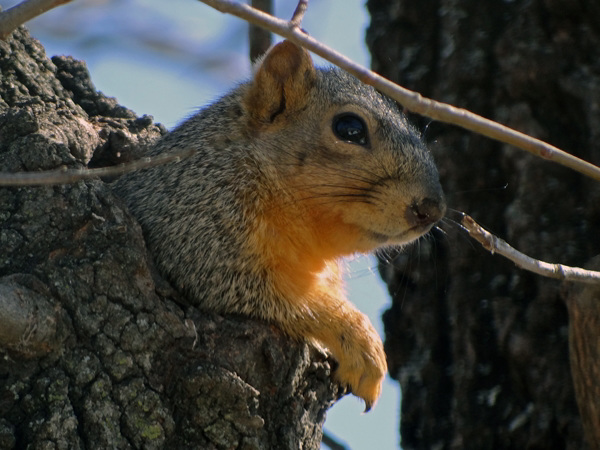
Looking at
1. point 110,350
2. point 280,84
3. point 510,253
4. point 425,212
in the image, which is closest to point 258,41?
point 280,84

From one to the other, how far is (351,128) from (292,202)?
0.33 m

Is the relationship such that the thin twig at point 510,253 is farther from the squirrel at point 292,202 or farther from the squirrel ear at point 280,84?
the squirrel ear at point 280,84

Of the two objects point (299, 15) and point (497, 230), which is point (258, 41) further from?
point (299, 15)

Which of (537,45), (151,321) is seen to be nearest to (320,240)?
Result: (151,321)

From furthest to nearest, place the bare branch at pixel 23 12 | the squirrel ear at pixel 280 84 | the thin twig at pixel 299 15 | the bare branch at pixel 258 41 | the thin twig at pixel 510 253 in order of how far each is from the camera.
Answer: the bare branch at pixel 258 41 → the squirrel ear at pixel 280 84 → the thin twig at pixel 510 253 → the thin twig at pixel 299 15 → the bare branch at pixel 23 12

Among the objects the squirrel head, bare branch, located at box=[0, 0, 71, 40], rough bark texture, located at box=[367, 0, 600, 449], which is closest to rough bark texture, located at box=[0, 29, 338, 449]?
the squirrel head

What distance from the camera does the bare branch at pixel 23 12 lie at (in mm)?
1681

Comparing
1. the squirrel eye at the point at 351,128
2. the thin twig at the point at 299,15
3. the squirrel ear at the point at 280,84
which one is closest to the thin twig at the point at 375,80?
the thin twig at the point at 299,15

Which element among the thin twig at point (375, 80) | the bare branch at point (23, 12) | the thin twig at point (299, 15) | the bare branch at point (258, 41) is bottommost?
the bare branch at point (23, 12)

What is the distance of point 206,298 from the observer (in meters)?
2.83

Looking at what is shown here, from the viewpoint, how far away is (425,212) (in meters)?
2.88

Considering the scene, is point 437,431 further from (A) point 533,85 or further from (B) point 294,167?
(A) point 533,85

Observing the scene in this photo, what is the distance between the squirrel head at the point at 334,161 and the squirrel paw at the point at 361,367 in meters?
0.33

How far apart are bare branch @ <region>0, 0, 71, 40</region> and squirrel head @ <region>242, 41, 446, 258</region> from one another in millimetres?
1401
